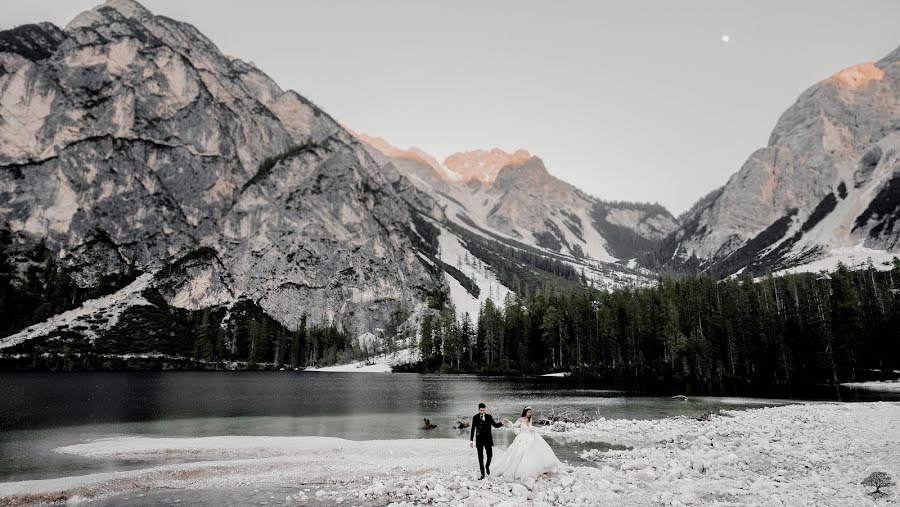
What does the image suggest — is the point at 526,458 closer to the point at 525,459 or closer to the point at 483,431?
the point at 525,459

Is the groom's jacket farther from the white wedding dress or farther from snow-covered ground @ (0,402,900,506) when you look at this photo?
snow-covered ground @ (0,402,900,506)

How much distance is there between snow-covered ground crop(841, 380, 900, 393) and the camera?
73.8 m

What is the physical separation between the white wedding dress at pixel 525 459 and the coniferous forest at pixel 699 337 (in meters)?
68.5

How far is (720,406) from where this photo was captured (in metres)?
54.7

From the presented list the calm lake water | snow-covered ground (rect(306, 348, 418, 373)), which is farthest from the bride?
snow-covered ground (rect(306, 348, 418, 373))

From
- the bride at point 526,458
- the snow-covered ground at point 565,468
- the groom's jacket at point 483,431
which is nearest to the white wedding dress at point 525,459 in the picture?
the bride at point 526,458

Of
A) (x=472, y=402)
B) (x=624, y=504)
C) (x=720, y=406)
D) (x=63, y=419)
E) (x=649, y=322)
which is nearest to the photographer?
(x=624, y=504)

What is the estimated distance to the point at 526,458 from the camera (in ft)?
67.1

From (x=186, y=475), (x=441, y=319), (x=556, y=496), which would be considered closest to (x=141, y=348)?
(x=441, y=319)

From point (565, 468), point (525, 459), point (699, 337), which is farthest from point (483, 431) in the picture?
point (699, 337)

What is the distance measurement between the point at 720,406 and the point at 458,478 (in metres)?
45.6

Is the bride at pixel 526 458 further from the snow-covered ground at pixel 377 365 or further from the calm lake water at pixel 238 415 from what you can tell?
the snow-covered ground at pixel 377 365

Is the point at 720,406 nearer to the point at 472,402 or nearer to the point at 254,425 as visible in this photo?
the point at 472,402

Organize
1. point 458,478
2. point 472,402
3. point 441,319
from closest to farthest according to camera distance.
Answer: point 458,478
point 472,402
point 441,319
